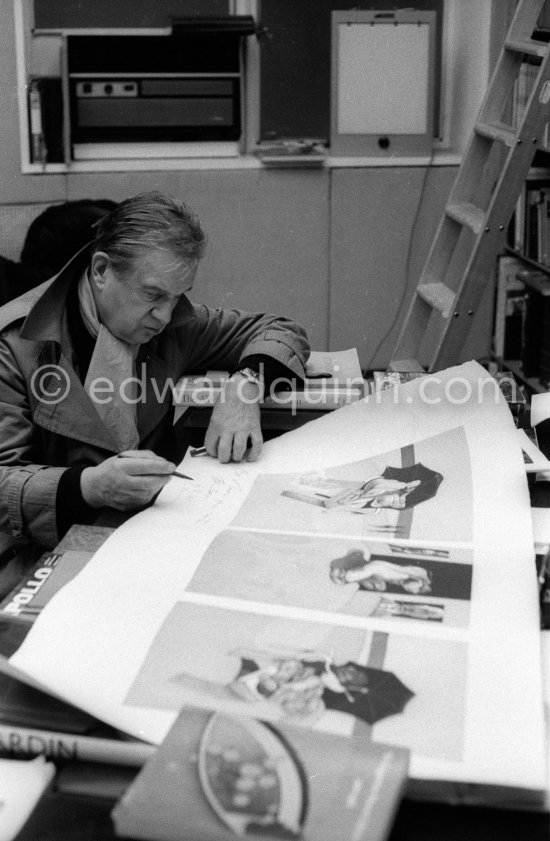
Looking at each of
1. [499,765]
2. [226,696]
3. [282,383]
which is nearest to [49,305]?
[282,383]

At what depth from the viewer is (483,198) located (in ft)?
10.3

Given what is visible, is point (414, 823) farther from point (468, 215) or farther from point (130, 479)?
point (468, 215)

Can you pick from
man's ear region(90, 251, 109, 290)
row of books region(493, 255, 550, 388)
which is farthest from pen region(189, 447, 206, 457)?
row of books region(493, 255, 550, 388)

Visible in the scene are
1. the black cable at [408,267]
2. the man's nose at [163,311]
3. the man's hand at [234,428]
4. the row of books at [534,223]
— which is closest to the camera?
the man's hand at [234,428]

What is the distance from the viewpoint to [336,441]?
131 cm

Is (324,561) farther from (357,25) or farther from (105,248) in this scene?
(357,25)

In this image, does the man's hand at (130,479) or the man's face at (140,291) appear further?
the man's face at (140,291)

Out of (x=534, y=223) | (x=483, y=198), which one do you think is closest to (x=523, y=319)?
(x=534, y=223)

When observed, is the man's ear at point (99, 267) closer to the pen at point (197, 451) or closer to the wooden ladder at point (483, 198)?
the pen at point (197, 451)

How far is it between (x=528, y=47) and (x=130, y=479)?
7.05ft

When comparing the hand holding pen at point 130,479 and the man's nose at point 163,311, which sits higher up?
the man's nose at point 163,311

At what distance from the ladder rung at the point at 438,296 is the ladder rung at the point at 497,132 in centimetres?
45

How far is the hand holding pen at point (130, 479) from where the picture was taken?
3.69 feet

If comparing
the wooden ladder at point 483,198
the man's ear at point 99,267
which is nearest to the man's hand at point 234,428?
the man's ear at point 99,267
